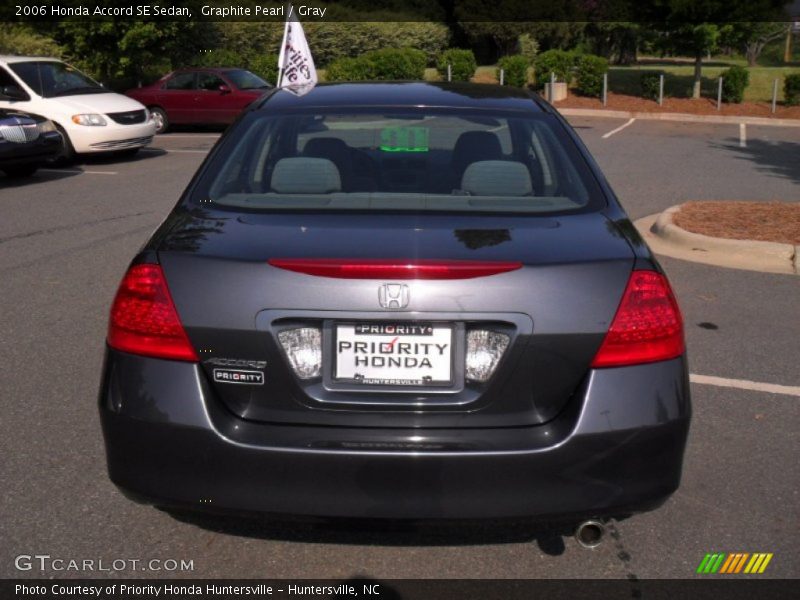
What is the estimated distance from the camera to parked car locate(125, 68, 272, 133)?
2094 centimetres

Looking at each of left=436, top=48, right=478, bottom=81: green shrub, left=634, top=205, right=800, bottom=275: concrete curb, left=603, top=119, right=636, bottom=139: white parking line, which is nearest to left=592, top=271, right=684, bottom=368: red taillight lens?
left=634, top=205, right=800, bottom=275: concrete curb

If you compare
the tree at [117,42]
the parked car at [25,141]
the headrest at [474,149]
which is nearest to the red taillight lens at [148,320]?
the headrest at [474,149]

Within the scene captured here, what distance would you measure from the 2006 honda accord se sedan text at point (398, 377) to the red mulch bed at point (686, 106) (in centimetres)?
2502

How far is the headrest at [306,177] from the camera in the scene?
3787 millimetres

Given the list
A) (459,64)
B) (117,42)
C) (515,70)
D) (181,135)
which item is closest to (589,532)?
(181,135)

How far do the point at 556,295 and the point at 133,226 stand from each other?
786cm

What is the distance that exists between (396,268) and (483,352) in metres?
0.35

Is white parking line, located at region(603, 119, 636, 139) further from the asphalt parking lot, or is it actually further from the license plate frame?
the license plate frame

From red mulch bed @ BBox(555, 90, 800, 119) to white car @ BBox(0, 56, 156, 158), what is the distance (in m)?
15.2

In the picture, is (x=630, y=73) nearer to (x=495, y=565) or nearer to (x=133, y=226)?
(x=133, y=226)

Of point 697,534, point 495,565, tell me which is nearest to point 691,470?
point 697,534

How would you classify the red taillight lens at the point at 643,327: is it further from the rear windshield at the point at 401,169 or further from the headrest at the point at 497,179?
the headrest at the point at 497,179

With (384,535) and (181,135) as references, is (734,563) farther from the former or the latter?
(181,135)

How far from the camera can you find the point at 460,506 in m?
2.85
